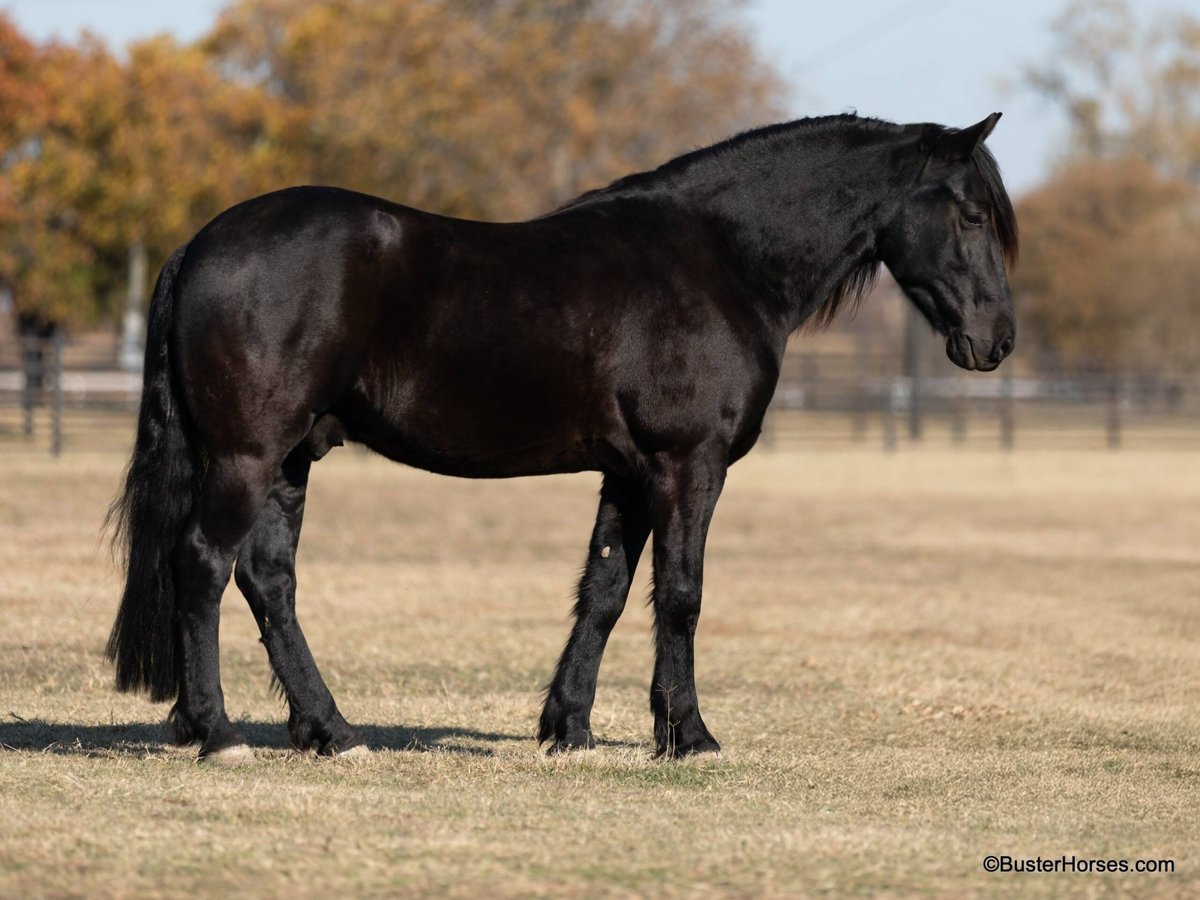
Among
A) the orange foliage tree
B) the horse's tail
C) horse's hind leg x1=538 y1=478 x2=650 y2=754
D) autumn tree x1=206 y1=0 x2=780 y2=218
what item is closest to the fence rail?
the orange foliage tree

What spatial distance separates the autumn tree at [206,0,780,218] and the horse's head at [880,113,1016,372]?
100ft

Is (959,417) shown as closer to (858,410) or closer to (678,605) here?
(858,410)

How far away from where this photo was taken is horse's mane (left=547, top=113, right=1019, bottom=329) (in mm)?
6477

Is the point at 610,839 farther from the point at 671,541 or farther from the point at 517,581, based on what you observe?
the point at 517,581

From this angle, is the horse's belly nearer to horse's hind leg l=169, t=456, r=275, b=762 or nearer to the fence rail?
horse's hind leg l=169, t=456, r=275, b=762

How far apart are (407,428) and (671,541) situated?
3.48ft

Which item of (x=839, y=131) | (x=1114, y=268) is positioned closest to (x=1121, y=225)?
(x=1114, y=268)

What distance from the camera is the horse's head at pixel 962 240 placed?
21.1ft

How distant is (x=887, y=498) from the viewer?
73.0 ft

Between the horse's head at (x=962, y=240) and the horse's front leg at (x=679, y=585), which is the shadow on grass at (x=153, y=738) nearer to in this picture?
the horse's front leg at (x=679, y=585)

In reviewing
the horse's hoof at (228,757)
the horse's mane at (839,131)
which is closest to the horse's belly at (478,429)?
the horse's mane at (839,131)

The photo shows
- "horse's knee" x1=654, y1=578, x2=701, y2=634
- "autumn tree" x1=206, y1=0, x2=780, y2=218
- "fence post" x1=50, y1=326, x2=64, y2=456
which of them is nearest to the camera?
"horse's knee" x1=654, y1=578, x2=701, y2=634

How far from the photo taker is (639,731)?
23.8ft

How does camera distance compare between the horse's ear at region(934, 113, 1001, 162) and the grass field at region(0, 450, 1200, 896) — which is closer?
the grass field at region(0, 450, 1200, 896)
